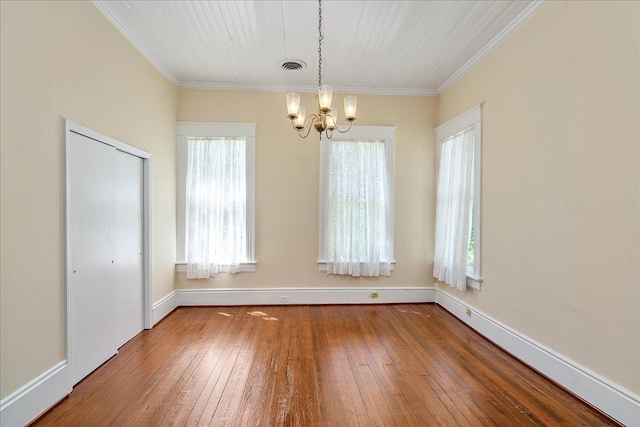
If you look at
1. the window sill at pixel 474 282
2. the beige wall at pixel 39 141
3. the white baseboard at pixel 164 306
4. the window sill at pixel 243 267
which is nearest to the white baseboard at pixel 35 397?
the beige wall at pixel 39 141

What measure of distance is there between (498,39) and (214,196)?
3.78m

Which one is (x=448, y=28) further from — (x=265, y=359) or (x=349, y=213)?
(x=265, y=359)

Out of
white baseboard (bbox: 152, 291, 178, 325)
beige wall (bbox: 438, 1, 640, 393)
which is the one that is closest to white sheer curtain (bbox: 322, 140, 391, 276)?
beige wall (bbox: 438, 1, 640, 393)

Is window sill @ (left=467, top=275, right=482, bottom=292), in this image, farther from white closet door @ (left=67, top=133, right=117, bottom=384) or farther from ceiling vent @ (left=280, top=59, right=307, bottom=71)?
white closet door @ (left=67, top=133, right=117, bottom=384)

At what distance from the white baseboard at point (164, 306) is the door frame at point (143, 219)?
113mm

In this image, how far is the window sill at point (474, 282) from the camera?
3.44 meters

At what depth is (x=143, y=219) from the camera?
3.53 metres

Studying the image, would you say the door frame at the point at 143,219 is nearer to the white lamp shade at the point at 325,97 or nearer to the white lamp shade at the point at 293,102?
the white lamp shade at the point at 293,102

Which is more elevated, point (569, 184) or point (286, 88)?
point (286, 88)

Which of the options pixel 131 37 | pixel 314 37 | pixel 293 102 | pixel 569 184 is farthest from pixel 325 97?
pixel 131 37

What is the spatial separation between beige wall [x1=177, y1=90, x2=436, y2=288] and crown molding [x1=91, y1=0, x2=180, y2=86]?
431 millimetres

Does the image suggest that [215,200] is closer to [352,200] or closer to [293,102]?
[352,200]

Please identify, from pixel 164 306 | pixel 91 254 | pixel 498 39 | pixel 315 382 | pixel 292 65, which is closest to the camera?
pixel 315 382

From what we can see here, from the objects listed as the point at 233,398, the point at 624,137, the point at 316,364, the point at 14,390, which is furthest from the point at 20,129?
the point at 624,137
